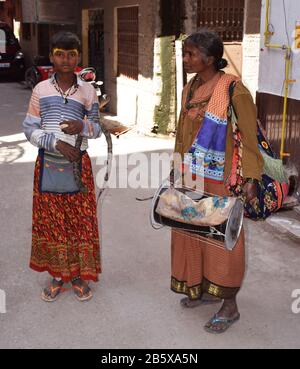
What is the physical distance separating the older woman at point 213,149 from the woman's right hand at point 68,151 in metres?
0.64

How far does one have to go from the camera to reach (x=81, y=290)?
367 cm

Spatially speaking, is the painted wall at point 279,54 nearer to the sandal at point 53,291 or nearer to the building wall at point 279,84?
the building wall at point 279,84

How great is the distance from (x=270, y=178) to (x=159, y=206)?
68 cm

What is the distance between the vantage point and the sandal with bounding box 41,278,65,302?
3661 mm

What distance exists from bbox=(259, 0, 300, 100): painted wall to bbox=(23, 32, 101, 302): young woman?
102 inches

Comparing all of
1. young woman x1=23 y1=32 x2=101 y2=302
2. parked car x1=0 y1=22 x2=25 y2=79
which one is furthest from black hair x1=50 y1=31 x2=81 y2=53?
parked car x1=0 y1=22 x2=25 y2=79

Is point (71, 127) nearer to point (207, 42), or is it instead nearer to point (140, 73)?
point (207, 42)

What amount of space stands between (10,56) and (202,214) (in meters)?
A: 15.8

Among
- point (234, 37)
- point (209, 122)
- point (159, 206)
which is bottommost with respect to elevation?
point (159, 206)

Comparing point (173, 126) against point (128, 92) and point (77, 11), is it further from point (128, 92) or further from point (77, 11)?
point (77, 11)

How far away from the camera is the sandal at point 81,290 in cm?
366

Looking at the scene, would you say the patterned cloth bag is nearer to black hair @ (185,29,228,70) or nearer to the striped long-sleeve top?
the striped long-sleeve top

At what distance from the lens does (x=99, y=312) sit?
3.51 m
